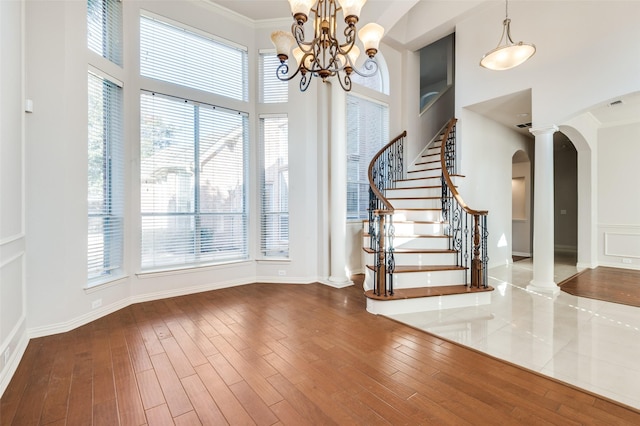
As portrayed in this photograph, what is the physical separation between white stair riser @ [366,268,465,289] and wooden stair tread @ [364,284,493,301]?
0.19ft

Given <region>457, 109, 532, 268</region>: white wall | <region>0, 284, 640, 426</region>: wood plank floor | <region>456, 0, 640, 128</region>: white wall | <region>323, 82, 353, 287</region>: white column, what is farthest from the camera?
<region>457, 109, 532, 268</region>: white wall

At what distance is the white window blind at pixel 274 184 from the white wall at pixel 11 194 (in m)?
2.81

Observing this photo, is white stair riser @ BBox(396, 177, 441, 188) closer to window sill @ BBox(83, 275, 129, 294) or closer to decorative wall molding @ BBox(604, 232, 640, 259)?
decorative wall molding @ BBox(604, 232, 640, 259)

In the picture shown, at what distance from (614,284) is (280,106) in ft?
20.5

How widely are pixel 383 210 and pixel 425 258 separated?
3.81 feet

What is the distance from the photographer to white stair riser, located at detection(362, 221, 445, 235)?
4344 mm

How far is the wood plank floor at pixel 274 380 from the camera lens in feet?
5.60

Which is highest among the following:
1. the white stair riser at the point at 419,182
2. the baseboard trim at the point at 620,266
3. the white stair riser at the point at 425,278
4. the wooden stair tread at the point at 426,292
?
the white stair riser at the point at 419,182

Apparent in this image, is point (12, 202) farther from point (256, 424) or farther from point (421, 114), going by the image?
point (421, 114)

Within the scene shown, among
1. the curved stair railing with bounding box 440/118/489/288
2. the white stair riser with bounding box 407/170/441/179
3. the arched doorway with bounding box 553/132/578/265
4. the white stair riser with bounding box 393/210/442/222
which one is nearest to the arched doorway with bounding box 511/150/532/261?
the arched doorway with bounding box 553/132/578/265

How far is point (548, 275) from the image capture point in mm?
4277

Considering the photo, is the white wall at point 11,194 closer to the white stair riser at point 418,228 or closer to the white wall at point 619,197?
the white stair riser at point 418,228

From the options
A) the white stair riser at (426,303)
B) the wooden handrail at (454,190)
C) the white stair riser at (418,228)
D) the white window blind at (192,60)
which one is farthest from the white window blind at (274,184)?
the wooden handrail at (454,190)

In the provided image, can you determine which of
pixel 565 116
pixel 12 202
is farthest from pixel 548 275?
pixel 12 202
